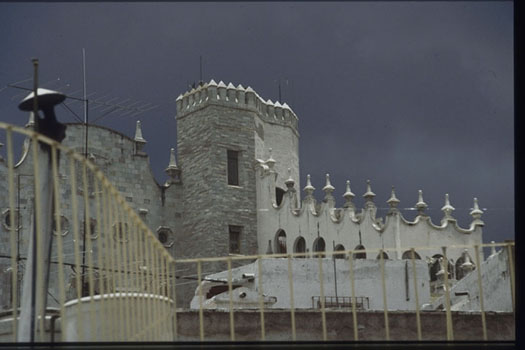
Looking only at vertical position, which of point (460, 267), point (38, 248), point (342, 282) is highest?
point (38, 248)

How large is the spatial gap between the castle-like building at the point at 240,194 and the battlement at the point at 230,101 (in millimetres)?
24

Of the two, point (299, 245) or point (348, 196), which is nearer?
point (348, 196)

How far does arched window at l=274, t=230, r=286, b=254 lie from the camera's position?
21.9 meters

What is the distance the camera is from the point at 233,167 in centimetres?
2236

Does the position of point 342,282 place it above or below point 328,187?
below

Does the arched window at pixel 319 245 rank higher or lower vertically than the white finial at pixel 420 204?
lower

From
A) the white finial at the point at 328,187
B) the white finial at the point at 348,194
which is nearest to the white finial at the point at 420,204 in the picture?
the white finial at the point at 348,194

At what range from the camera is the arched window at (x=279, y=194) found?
22703 mm

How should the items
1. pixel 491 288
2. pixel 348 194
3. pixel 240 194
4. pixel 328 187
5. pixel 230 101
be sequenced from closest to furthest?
pixel 491 288 < pixel 328 187 < pixel 348 194 < pixel 230 101 < pixel 240 194

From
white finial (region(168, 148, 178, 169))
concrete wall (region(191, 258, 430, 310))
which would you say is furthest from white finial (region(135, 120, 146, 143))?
concrete wall (region(191, 258, 430, 310))

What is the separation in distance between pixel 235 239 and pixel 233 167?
5.87ft

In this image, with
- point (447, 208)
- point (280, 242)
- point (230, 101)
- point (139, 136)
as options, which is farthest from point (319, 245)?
point (139, 136)

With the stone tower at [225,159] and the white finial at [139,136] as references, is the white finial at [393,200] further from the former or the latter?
the white finial at [139,136]

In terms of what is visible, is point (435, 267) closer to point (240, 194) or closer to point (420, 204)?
point (420, 204)
